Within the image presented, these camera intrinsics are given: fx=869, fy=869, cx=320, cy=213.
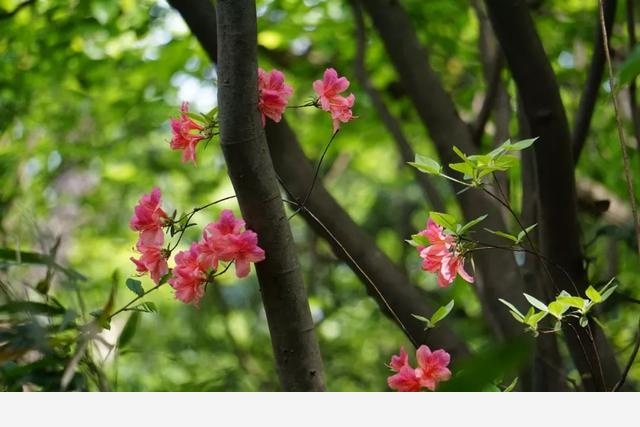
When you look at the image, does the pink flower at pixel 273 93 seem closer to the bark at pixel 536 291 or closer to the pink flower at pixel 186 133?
the pink flower at pixel 186 133

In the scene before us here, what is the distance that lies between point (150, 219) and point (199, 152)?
217cm

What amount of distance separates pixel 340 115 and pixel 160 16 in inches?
66.5

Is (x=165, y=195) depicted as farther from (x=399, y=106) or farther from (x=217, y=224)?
(x=217, y=224)

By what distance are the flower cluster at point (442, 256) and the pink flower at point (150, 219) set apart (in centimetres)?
37

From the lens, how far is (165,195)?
470cm

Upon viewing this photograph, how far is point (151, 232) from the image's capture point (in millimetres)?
1219

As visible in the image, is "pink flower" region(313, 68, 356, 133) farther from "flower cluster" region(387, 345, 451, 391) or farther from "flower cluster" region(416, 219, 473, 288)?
"flower cluster" region(387, 345, 451, 391)

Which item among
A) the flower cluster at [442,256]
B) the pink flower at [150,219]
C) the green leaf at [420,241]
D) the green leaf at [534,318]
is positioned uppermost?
the pink flower at [150,219]

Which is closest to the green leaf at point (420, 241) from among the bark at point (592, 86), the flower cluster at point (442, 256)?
the flower cluster at point (442, 256)

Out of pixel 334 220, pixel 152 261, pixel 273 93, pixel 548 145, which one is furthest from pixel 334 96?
pixel 334 220

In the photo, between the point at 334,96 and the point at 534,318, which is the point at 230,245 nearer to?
the point at 334,96

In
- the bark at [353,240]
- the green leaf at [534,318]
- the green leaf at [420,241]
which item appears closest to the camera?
the green leaf at [534,318]

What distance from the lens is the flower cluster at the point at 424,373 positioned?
1.13m
